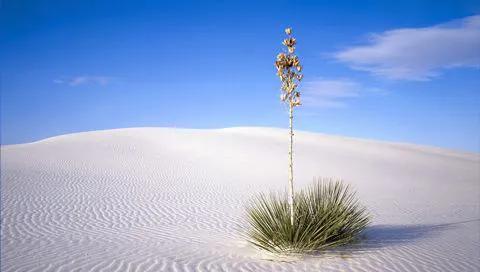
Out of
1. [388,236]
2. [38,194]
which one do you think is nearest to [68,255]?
[388,236]

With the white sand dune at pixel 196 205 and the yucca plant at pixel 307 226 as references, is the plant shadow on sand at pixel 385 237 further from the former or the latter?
the yucca plant at pixel 307 226

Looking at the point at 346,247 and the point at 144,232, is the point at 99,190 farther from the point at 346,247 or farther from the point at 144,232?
the point at 346,247

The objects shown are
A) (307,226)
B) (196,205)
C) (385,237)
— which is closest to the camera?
(307,226)

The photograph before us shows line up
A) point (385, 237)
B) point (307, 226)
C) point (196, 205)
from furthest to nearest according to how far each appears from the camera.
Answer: point (196, 205) → point (385, 237) → point (307, 226)

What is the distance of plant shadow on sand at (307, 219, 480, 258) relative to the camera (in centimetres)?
645

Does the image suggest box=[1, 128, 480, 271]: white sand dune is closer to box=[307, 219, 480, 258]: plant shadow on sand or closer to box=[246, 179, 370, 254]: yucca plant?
box=[307, 219, 480, 258]: plant shadow on sand

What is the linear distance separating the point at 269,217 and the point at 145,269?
2.24m

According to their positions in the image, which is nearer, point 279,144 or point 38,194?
point 38,194

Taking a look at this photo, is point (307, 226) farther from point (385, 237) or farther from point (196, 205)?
point (196, 205)

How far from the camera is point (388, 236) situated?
8.12m

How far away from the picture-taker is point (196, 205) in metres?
13.3

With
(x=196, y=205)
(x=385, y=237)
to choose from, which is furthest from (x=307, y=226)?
(x=196, y=205)

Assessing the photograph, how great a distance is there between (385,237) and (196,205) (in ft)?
23.4

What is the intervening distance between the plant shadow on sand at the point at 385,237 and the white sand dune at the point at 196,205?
0.03m
